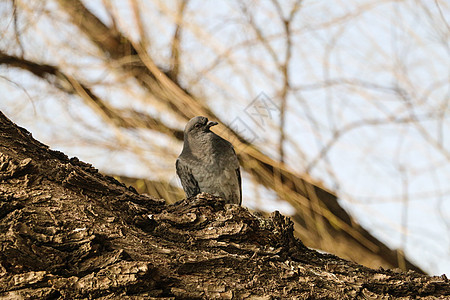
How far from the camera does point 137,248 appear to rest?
48.8 inches

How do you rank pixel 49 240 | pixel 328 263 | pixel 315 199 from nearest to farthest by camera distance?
pixel 49 240 → pixel 328 263 → pixel 315 199

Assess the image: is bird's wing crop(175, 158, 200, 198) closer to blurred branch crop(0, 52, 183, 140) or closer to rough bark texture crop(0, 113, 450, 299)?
blurred branch crop(0, 52, 183, 140)

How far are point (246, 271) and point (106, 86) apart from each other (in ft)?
6.91

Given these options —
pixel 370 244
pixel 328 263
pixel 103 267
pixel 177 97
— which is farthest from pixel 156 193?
pixel 103 267

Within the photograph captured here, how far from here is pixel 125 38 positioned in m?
3.18

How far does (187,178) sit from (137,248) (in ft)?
3.99

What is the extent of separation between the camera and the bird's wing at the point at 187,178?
7.98 ft

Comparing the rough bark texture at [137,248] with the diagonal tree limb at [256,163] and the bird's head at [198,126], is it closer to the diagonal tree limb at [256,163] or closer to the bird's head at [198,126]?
the bird's head at [198,126]

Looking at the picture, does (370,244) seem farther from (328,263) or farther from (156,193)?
(328,263)

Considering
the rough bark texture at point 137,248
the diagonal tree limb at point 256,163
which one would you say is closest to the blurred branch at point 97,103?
the diagonal tree limb at point 256,163

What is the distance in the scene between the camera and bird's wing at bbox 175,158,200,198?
2434 millimetres

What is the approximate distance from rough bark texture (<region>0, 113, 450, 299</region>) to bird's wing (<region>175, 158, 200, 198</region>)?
94 cm

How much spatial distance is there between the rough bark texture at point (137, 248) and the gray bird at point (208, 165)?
892mm

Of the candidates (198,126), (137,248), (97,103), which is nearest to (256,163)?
(198,126)
